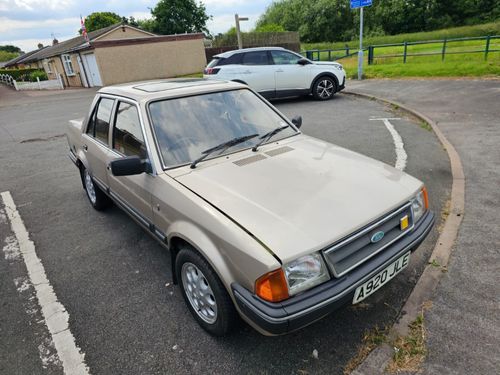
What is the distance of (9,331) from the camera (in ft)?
8.55

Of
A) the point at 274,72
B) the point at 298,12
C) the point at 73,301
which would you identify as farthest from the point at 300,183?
the point at 298,12

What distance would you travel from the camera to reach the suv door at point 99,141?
11.9ft

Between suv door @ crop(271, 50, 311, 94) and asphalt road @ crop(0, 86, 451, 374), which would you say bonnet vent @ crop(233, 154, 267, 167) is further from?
suv door @ crop(271, 50, 311, 94)

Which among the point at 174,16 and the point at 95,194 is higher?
the point at 174,16

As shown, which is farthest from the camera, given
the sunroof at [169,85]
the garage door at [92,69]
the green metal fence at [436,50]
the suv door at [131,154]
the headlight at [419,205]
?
the garage door at [92,69]

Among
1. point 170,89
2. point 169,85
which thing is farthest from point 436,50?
point 170,89

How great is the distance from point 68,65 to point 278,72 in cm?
2755

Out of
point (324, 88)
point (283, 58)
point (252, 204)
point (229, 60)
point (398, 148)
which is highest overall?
point (229, 60)

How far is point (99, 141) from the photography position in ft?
12.6

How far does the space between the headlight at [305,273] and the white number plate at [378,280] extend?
28 cm

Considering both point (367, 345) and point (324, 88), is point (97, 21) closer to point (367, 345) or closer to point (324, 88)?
point (324, 88)

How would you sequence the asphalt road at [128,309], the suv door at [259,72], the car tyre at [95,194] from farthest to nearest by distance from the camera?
the suv door at [259,72] < the car tyre at [95,194] < the asphalt road at [128,309]

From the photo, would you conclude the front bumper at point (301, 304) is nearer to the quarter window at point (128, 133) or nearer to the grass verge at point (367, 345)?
the grass verge at point (367, 345)

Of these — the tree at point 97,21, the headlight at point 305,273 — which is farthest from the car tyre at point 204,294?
the tree at point 97,21
